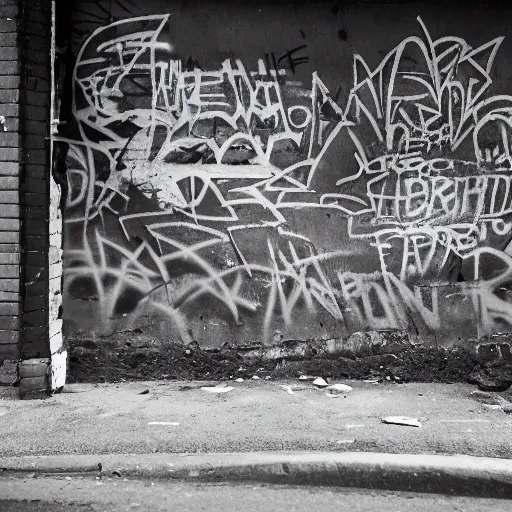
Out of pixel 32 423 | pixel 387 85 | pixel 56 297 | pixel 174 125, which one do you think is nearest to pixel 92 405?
pixel 32 423

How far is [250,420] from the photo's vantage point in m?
4.76

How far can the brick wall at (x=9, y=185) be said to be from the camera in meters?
5.09

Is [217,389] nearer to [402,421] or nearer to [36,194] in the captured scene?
[402,421]

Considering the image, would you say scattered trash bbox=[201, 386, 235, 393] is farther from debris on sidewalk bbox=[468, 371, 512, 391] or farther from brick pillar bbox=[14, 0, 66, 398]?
debris on sidewalk bbox=[468, 371, 512, 391]

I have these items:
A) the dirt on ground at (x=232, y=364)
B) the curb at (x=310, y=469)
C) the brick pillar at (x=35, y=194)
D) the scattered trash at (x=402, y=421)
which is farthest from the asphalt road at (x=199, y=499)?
the dirt on ground at (x=232, y=364)

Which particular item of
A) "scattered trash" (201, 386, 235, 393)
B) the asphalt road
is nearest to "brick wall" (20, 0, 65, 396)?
"scattered trash" (201, 386, 235, 393)

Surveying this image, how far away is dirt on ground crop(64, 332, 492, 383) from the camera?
19.2ft

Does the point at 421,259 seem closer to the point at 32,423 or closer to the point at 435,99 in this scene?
the point at 435,99

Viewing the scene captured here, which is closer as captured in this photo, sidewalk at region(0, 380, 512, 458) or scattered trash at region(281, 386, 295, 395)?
sidewalk at region(0, 380, 512, 458)

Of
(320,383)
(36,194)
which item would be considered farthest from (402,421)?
(36,194)

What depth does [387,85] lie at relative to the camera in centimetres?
572

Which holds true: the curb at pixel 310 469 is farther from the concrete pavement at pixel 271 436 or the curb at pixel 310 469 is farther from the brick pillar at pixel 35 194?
the brick pillar at pixel 35 194

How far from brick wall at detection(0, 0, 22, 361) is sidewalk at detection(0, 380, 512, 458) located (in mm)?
494

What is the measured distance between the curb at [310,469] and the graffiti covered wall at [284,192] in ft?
6.12
